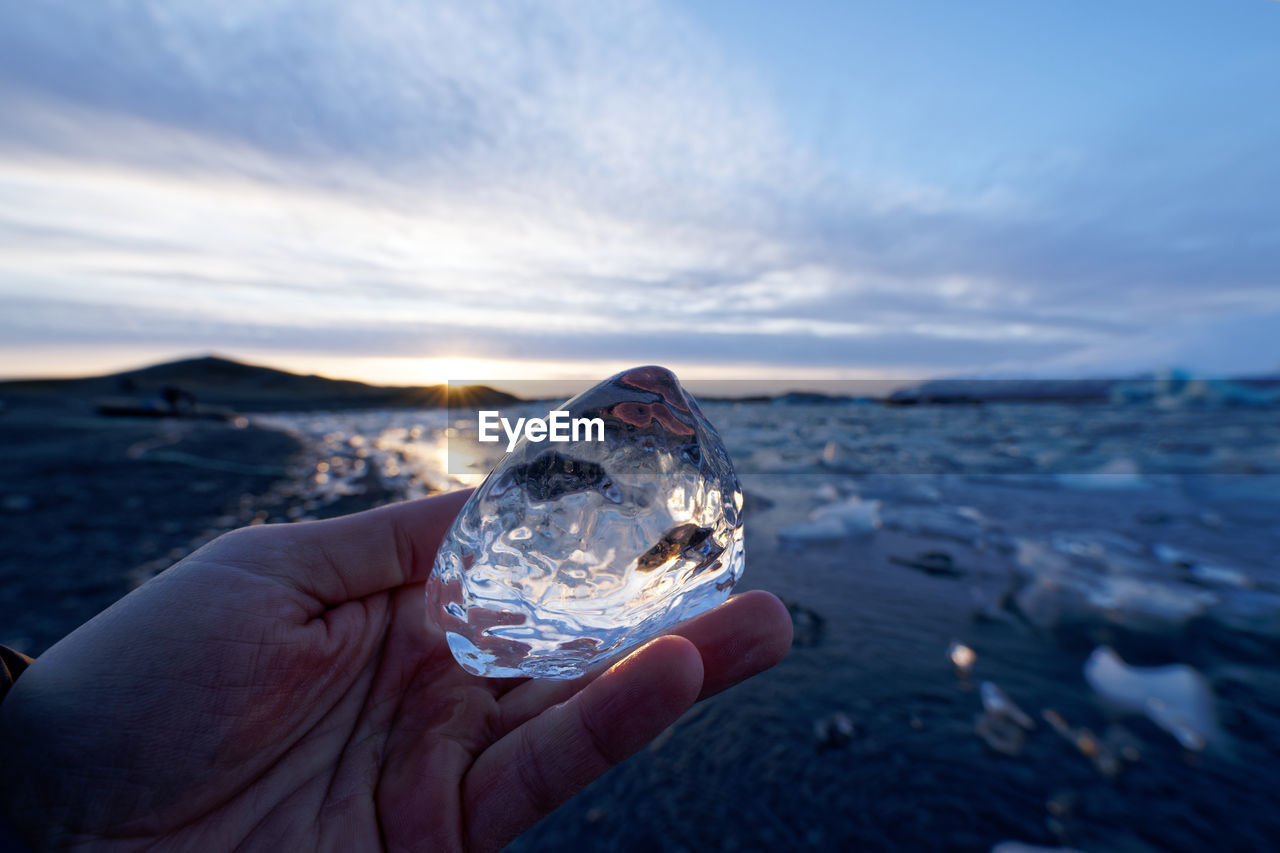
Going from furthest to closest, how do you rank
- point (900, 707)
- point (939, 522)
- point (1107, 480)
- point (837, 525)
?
1. point (1107, 480)
2. point (939, 522)
3. point (837, 525)
4. point (900, 707)

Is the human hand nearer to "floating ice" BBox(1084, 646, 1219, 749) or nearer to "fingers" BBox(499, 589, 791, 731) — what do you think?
"fingers" BBox(499, 589, 791, 731)

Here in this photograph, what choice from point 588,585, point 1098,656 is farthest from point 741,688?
point 1098,656

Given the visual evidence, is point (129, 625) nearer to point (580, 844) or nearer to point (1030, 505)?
point (580, 844)

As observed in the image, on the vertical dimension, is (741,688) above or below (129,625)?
below

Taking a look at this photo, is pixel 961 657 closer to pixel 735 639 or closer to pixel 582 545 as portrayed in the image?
pixel 735 639

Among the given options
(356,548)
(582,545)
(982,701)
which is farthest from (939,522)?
(356,548)
